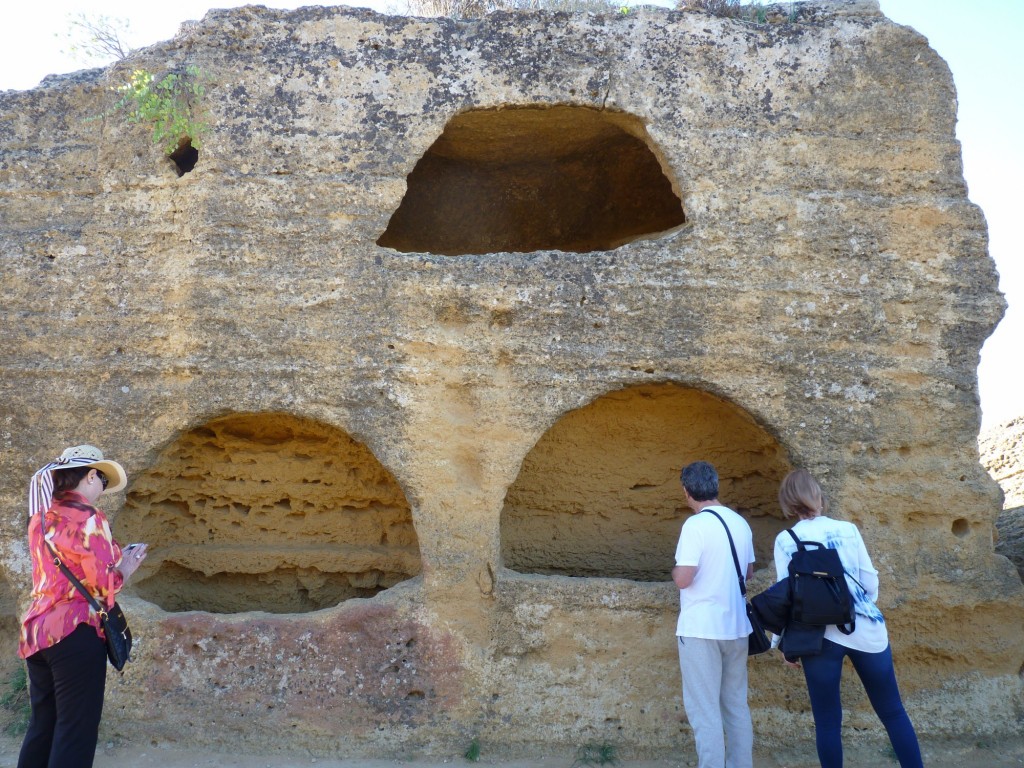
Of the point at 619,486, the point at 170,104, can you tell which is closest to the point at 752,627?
the point at 619,486

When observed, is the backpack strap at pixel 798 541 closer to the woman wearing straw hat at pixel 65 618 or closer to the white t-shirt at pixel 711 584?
the white t-shirt at pixel 711 584

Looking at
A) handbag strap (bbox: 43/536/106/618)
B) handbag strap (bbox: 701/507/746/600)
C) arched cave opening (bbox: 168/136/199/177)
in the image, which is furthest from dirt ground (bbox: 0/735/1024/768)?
arched cave opening (bbox: 168/136/199/177)

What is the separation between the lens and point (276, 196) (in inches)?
164

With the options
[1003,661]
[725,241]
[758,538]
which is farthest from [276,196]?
Result: [1003,661]

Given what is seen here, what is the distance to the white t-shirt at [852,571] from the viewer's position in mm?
2947

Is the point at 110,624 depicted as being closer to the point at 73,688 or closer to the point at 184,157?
the point at 73,688

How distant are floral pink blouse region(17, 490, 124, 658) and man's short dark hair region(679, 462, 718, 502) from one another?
2.17 meters

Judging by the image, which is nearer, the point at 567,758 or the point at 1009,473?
the point at 567,758

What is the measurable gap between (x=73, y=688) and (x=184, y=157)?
2894 mm

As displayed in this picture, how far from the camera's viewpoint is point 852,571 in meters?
2.98

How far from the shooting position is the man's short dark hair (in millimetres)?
3188

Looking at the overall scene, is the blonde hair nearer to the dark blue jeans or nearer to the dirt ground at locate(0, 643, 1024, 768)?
the dark blue jeans

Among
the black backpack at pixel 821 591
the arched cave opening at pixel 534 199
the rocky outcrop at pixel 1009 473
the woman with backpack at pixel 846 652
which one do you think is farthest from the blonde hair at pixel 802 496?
the rocky outcrop at pixel 1009 473

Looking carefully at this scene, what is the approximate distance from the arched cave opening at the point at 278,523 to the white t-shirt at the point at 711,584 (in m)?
2.03
